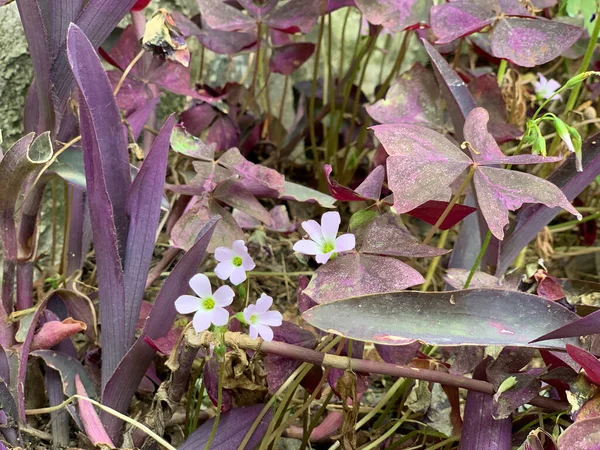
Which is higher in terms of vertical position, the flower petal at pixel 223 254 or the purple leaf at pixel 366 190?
the purple leaf at pixel 366 190

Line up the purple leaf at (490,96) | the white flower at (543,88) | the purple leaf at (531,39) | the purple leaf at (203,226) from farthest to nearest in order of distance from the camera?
the white flower at (543,88) < the purple leaf at (490,96) < the purple leaf at (531,39) < the purple leaf at (203,226)

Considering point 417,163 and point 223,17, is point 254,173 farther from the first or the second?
point 223,17

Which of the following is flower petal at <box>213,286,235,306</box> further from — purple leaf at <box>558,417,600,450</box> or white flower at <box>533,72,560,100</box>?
white flower at <box>533,72,560,100</box>

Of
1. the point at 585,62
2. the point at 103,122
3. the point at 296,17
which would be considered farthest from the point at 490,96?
the point at 103,122

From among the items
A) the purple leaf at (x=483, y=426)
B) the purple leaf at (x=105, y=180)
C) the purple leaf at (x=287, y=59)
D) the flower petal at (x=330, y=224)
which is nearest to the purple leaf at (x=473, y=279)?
the purple leaf at (x=483, y=426)

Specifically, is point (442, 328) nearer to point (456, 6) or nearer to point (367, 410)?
point (367, 410)

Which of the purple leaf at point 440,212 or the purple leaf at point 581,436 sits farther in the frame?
the purple leaf at point 440,212

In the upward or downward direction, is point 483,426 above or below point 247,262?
below

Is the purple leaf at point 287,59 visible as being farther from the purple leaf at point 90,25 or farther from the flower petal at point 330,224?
the flower petal at point 330,224
